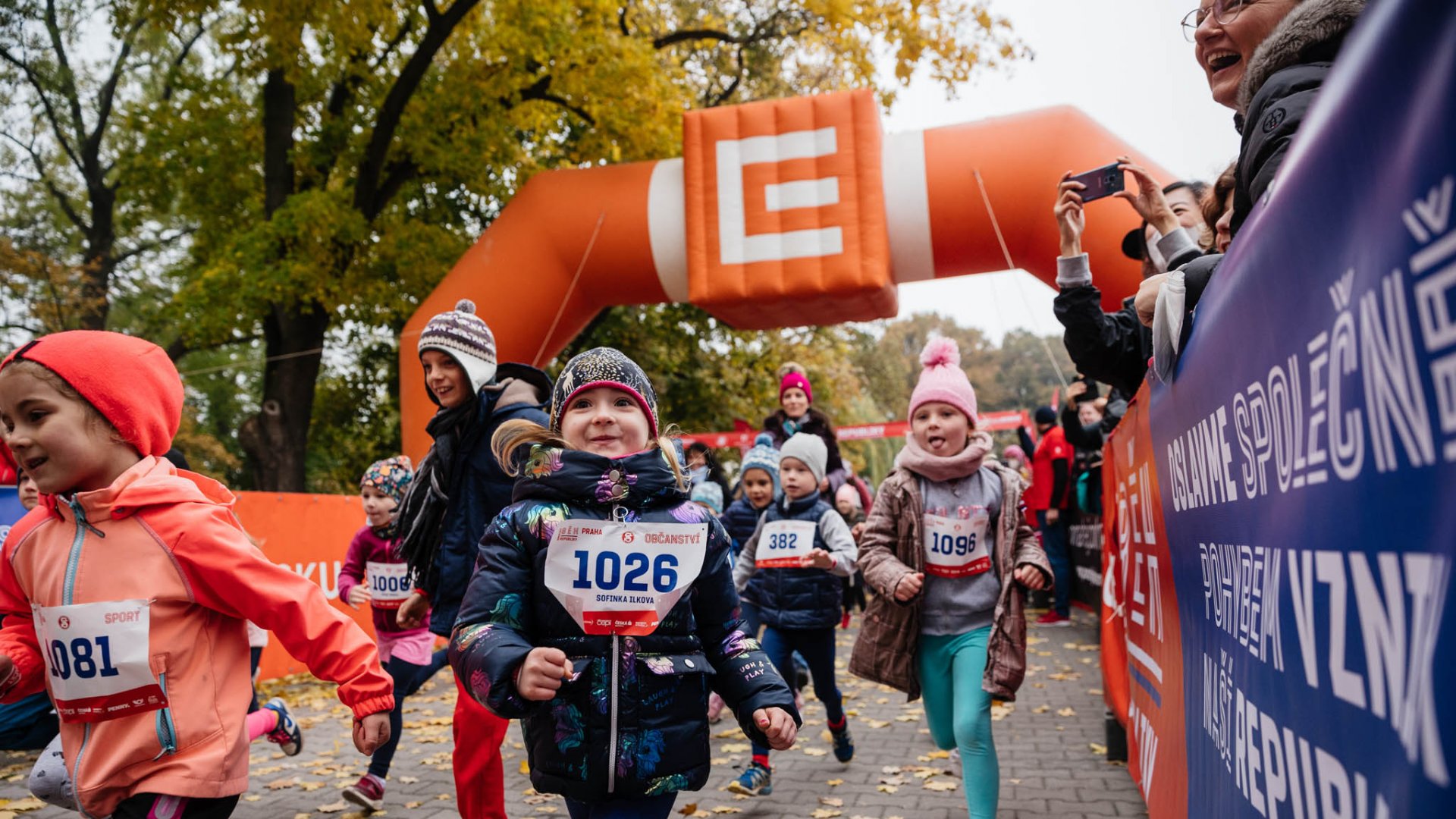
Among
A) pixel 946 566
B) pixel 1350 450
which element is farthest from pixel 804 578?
pixel 1350 450

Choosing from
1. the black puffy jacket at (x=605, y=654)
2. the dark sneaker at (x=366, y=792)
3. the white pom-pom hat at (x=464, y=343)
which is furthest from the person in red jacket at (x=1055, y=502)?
the black puffy jacket at (x=605, y=654)

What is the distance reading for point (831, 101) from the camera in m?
10.4

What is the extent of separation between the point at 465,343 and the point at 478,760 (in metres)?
1.64

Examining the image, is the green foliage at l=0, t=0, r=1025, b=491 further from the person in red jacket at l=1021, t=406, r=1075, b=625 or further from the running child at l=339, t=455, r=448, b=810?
the running child at l=339, t=455, r=448, b=810

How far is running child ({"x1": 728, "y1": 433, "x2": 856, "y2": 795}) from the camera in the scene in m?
5.39

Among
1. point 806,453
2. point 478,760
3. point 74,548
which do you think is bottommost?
point 478,760

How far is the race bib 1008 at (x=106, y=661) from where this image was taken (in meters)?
2.39

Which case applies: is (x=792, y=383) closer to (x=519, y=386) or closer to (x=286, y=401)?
(x=519, y=386)

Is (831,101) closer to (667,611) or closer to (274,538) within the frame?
(274,538)

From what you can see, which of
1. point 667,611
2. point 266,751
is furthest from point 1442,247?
point 266,751

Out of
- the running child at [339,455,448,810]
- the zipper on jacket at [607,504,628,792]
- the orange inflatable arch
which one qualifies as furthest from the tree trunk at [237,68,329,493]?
the zipper on jacket at [607,504,628,792]

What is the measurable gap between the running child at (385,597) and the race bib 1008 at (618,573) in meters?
2.06

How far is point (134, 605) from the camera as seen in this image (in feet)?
7.95

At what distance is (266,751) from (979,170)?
7836mm
